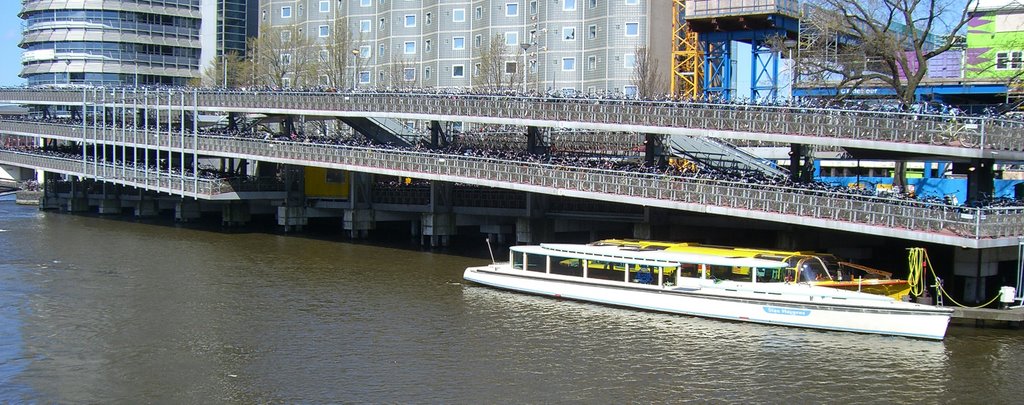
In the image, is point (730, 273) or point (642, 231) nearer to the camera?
point (730, 273)

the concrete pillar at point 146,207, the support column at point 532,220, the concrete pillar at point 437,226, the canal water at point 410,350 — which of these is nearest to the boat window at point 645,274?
the canal water at point 410,350

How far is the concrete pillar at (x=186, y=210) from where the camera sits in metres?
69.6

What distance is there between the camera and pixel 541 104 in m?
45.8

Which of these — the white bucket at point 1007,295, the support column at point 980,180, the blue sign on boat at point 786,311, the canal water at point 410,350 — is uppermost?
the support column at point 980,180

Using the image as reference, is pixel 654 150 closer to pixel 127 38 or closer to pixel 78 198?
pixel 78 198

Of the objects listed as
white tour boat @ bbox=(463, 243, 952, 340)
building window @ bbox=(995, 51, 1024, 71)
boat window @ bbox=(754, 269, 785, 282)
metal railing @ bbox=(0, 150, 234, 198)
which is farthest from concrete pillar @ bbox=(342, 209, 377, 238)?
building window @ bbox=(995, 51, 1024, 71)

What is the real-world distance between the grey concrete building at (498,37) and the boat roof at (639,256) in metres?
31.4

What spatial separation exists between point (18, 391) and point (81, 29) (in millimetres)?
92978

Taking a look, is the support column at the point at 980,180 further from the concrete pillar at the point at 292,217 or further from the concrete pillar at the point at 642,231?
the concrete pillar at the point at 292,217

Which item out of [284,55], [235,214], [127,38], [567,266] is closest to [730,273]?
[567,266]

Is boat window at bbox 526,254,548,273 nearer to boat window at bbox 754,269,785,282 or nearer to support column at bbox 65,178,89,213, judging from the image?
boat window at bbox 754,269,785,282

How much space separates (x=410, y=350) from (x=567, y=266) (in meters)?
10.1

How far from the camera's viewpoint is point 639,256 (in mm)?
37812

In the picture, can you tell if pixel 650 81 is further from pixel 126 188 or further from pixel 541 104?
pixel 126 188
